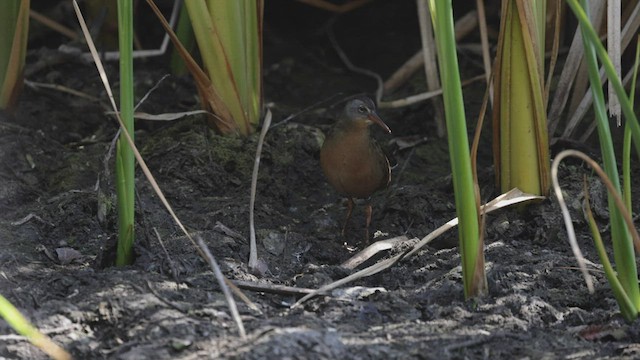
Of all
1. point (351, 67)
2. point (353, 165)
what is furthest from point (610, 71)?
point (351, 67)

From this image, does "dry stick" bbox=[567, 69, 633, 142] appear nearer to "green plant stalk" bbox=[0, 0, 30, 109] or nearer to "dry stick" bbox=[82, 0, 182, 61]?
"dry stick" bbox=[82, 0, 182, 61]

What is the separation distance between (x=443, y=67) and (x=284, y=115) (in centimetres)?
226

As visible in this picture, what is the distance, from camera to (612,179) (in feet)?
8.93

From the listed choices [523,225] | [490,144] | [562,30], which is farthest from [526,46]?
[562,30]

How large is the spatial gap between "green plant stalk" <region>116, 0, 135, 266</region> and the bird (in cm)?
133

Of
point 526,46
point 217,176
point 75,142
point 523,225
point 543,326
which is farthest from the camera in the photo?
point 75,142

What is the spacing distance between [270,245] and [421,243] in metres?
0.72

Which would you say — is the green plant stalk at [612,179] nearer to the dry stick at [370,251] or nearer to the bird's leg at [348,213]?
the dry stick at [370,251]

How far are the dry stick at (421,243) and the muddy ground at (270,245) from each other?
0.06 meters

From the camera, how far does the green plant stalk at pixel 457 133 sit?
2.72 m

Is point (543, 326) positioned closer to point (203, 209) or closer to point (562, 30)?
point (203, 209)

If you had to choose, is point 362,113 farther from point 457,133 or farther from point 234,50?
point 457,133

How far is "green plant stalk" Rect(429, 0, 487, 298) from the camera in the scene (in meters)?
2.72

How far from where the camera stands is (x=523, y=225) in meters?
3.80
